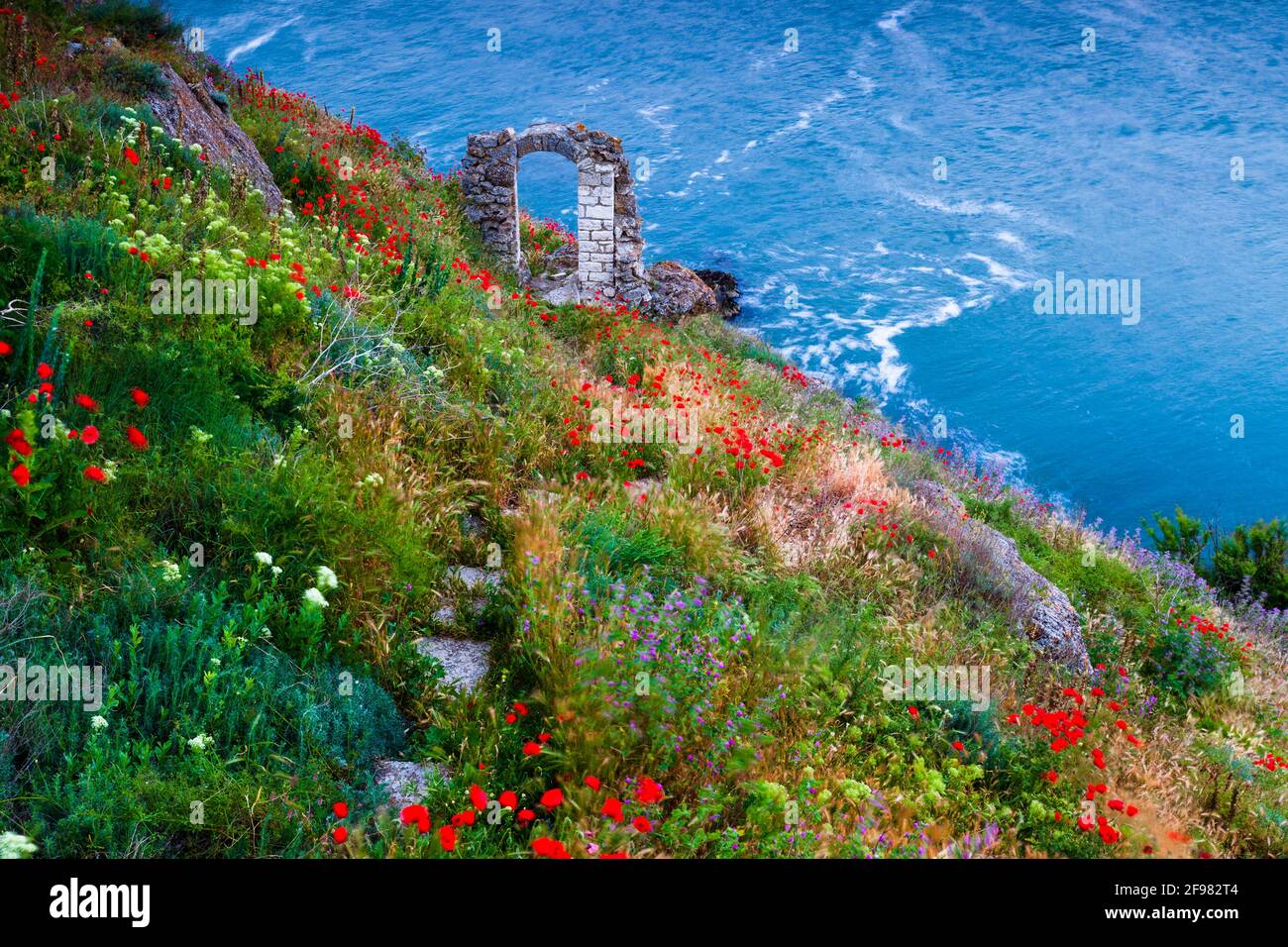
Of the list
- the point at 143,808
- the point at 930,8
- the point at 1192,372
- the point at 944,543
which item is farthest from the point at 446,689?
the point at 930,8

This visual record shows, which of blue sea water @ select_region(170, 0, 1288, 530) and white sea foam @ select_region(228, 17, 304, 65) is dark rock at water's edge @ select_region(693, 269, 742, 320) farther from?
white sea foam @ select_region(228, 17, 304, 65)

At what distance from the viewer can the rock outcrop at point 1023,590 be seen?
7.31 metres

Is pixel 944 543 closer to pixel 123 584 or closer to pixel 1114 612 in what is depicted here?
pixel 1114 612

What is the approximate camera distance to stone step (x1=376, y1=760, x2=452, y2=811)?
371cm

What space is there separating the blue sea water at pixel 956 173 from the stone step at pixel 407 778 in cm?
1680

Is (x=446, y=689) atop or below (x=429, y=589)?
below

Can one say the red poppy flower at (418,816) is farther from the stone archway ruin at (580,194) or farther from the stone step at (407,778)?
the stone archway ruin at (580,194)

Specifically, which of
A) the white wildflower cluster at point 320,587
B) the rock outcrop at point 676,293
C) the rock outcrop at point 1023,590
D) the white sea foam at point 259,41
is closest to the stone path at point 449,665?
the white wildflower cluster at point 320,587

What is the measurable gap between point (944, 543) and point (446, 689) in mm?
5204

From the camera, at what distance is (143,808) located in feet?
A: 10.4

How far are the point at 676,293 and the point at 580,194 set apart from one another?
3.58 m

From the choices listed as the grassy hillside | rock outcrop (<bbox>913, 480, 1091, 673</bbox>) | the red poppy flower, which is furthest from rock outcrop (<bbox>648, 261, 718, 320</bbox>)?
the red poppy flower

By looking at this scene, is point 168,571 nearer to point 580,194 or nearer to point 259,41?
point 580,194
